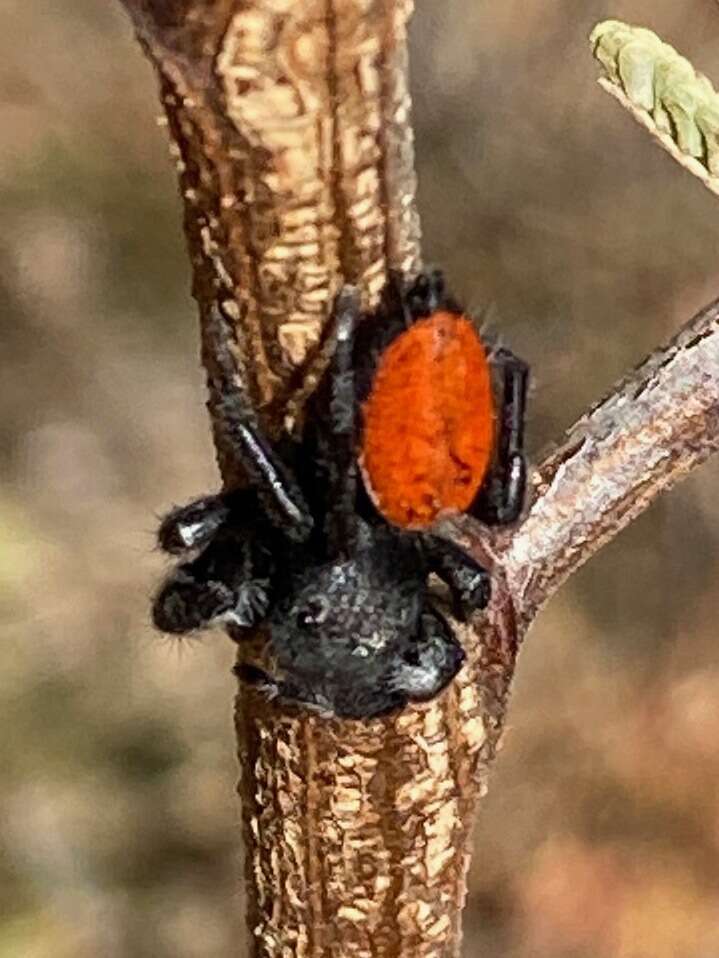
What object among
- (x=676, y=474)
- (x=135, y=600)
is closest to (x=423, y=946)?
(x=676, y=474)

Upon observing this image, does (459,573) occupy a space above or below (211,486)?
below

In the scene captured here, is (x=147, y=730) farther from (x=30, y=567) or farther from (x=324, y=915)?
(x=324, y=915)

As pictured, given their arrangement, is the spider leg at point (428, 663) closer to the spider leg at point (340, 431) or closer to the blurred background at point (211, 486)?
the spider leg at point (340, 431)

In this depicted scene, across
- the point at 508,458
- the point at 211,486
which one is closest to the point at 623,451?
the point at 508,458

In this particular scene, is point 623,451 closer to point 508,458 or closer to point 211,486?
point 508,458

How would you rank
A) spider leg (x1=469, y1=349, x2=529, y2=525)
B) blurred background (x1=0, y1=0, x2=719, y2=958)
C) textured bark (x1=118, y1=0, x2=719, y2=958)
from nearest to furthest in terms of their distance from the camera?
1. textured bark (x1=118, y1=0, x2=719, y2=958)
2. spider leg (x1=469, y1=349, x2=529, y2=525)
3. blurred background (x1=0, y1=0, x2=719, y2=958)

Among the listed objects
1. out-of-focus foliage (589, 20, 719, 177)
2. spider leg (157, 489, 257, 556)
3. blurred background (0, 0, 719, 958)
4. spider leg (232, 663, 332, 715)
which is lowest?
spider leg (232, 663, 332, 715)

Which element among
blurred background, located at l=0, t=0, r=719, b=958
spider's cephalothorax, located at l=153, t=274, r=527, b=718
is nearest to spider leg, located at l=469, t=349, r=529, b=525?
spider's cephalothorax, located at l=153, t=274, r=527, b=718

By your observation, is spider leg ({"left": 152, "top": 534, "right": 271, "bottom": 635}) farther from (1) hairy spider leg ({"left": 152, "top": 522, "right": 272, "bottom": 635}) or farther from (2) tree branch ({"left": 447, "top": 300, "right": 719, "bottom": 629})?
(2) tree branch ({"left": 447, "top": 300, "right": 719, "bottom": 629})
